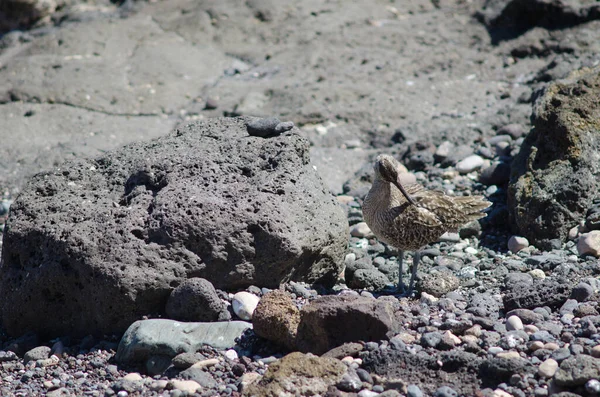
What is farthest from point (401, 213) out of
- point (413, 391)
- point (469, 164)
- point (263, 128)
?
point (469, 164)

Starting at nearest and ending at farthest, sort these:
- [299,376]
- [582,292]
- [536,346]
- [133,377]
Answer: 1. [299,376]
2. [536,346]
3. [133,377]
4. [582,292]

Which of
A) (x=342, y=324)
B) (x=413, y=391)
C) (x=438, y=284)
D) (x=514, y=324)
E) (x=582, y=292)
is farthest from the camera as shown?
(x=438, y=284)

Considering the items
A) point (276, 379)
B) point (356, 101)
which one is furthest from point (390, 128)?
point (276, 379)

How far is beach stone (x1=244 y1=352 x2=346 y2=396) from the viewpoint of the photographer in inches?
187

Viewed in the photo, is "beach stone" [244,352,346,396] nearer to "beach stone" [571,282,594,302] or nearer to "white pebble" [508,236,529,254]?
"beach stone" [571,282,594,302]

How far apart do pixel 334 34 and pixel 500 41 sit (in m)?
2.71

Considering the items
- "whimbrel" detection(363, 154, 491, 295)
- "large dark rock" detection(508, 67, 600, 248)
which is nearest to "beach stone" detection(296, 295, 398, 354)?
"whimbrel" detection(363, 154, 491, 295)

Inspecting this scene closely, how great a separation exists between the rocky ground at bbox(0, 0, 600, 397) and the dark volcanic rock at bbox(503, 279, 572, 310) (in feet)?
0.05

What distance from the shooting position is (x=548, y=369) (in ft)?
15.8

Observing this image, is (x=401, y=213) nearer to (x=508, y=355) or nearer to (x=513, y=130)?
(x=508, y=355)

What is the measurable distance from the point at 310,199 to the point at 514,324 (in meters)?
1.97

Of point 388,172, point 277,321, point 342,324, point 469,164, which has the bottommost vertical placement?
point 469,164

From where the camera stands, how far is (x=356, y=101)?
442 inches

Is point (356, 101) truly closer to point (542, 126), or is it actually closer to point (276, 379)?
point (542, 126)
